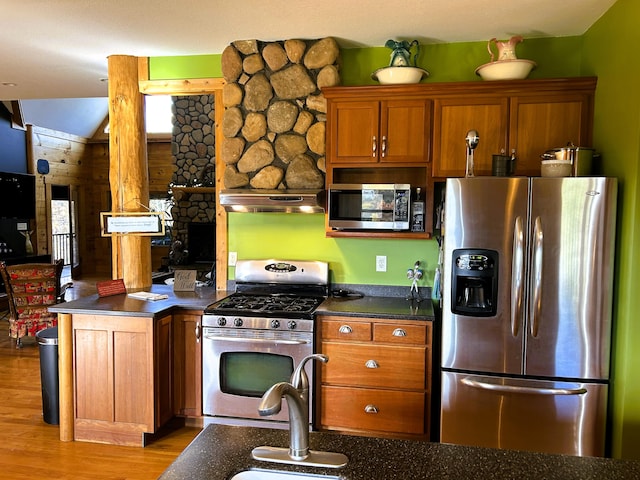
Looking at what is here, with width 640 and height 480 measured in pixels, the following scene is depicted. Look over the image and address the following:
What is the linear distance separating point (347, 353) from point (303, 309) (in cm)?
40

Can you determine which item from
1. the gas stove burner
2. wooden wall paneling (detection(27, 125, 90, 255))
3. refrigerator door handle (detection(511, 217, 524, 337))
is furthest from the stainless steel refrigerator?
wooden wall paneling (detection(27, 125, 90, 255))

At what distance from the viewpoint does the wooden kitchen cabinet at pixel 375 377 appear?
2.94 m

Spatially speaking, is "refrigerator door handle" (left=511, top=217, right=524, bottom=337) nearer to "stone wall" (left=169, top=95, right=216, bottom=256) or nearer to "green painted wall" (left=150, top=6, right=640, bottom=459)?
"green painted wall" (left=150, top=6, right=640, bottom=459)

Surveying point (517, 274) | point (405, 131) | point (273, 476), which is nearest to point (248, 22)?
point (405, 131)

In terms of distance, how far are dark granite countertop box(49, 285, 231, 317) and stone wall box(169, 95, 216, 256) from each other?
16.3 feet

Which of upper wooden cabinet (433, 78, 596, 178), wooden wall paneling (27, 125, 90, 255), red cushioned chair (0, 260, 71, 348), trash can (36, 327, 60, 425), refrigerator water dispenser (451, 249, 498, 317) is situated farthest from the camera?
wooden wall paneling (27, 125, 90, 255)

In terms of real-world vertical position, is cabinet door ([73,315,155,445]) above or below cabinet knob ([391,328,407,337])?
below

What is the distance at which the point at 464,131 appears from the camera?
10.0ft

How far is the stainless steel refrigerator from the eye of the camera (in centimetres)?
252

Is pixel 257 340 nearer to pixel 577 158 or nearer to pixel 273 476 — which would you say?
pixel 273 476

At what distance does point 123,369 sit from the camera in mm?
3062

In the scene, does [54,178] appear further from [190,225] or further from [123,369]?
[123,369]

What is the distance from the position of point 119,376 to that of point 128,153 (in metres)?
1.71

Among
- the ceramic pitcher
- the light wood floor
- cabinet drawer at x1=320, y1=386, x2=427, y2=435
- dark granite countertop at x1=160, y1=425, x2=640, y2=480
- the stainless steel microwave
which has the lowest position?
the light wood floor
